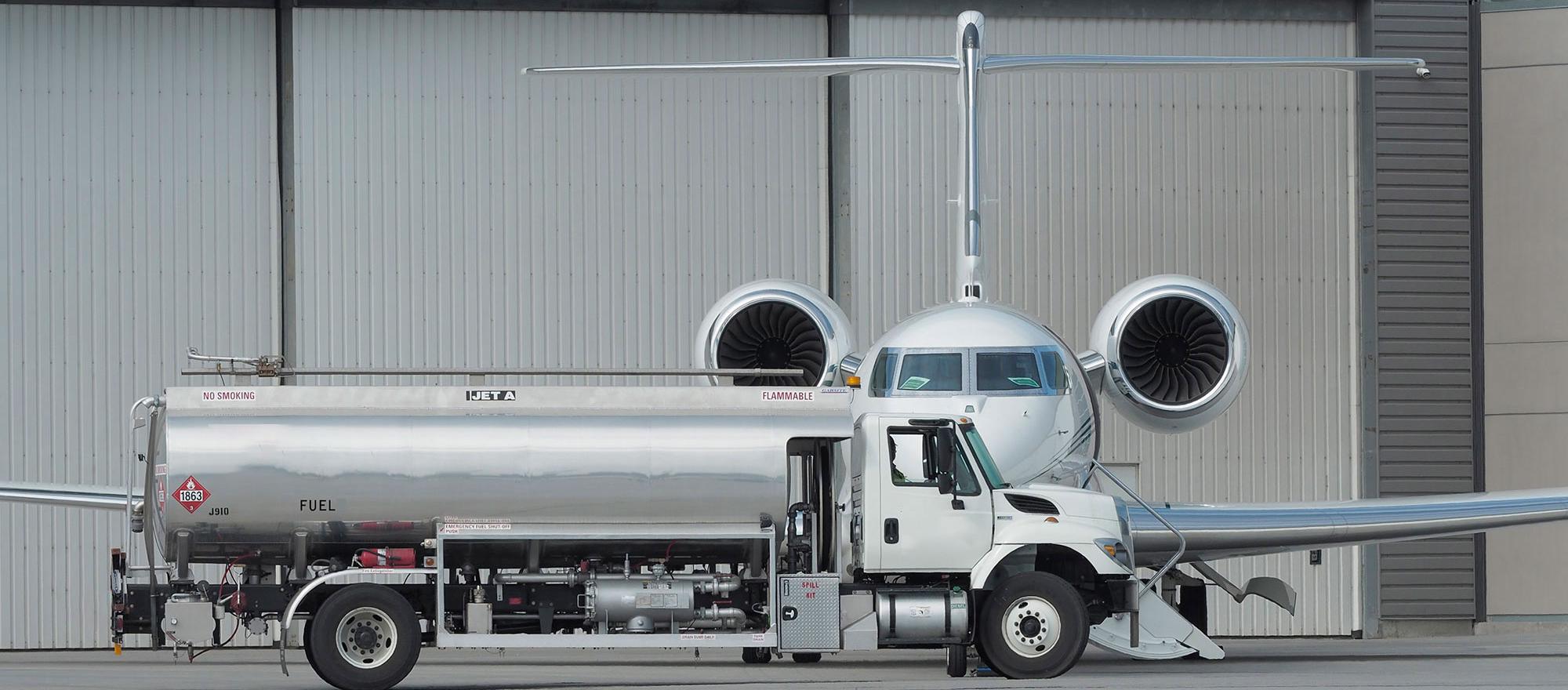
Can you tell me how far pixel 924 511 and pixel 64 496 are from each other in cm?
929

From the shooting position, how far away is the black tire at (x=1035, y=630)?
12.2 m

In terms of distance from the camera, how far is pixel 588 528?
1224 centimetres

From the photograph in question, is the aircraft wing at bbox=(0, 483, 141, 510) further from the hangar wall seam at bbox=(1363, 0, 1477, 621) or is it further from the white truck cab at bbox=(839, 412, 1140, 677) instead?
the hangar wall seam at bbox=(1363, 0, 1477, 621)

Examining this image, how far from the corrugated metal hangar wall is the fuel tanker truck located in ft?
30.4

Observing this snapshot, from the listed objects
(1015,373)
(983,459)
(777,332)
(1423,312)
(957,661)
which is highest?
(1423,312)

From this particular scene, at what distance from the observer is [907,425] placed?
1255 centimetres

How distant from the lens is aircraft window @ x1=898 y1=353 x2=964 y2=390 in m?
15.0

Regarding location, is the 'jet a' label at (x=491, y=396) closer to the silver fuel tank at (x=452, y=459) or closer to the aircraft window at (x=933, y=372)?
the silver fuel tank at (x=452, y=459)

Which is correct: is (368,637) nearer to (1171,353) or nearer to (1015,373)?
(1015,373)

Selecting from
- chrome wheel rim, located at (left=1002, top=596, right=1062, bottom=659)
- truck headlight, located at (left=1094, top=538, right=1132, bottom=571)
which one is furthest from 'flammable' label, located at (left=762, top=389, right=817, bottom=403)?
truck headlight, located at (left=1094, top=538, right=1132, bottom=571)

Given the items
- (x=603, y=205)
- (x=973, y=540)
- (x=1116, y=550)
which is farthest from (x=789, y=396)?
(x=603, y=205)

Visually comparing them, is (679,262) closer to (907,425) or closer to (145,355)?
(145,355)

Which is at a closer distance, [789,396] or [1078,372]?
[789,396]

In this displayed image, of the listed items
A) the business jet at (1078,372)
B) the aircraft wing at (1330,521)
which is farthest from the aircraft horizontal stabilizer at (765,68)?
the aircraft wing at (1330,521)
